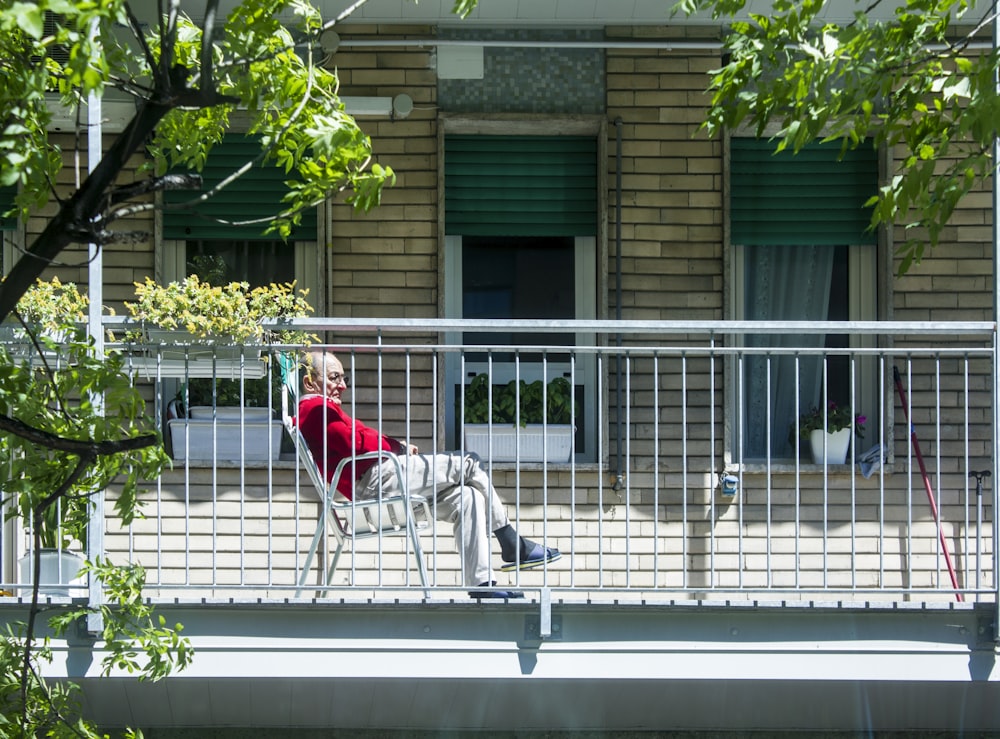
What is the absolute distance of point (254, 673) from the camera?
5180 mm

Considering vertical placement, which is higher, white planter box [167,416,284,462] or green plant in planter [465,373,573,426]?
green plant in planter [465,373,573,426]

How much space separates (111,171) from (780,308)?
6.33 m

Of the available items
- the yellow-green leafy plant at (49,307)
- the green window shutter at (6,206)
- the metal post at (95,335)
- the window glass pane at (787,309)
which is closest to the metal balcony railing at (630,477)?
the window glass pane at (787,309)

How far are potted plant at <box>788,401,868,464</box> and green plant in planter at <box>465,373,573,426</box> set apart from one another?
1490mm

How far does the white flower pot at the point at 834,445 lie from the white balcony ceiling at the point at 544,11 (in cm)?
257

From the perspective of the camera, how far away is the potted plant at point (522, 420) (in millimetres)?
7582

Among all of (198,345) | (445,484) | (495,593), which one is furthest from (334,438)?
(495,593)

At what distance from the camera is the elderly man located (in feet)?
18.3

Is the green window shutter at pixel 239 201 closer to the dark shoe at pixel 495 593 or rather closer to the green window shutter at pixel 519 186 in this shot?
the green window shutter at pixel 519 186

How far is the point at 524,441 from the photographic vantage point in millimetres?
7559

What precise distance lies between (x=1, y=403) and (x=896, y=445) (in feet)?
20.2

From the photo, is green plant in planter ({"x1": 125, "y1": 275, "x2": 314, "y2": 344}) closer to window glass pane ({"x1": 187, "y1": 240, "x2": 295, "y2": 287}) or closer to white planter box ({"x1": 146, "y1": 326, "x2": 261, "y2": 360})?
white planter box ({"x1": 146, "y1": 326, "x2": 261, "y2": 360})

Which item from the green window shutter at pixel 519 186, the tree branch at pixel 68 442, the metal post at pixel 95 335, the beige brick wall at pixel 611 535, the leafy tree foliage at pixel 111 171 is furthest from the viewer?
the green window shutter at pixel 519 186

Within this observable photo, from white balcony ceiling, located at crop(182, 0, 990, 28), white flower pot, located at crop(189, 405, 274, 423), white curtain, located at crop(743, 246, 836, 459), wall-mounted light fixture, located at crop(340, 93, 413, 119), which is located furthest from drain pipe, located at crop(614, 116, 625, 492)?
white flower pot, located at crop(189, 405, 274, 423)
